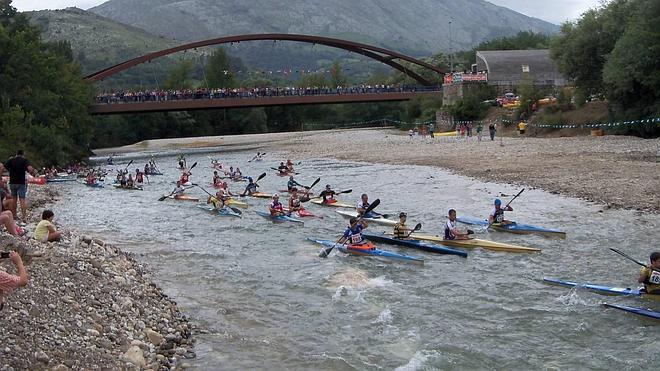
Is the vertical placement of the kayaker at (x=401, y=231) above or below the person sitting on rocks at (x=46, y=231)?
below

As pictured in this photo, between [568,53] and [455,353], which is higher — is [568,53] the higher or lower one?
the higher one

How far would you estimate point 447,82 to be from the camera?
9006cm

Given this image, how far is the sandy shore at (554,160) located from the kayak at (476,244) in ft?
23.2

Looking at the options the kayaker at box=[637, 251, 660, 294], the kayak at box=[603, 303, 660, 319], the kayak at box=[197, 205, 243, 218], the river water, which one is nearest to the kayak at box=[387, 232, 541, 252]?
the river water

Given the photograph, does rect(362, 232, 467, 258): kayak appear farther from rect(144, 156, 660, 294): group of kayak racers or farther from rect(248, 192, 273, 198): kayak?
rect(248, 192, 273, 198): kayak

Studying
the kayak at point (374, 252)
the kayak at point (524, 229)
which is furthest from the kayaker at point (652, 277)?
the kayak at point (524, 229)

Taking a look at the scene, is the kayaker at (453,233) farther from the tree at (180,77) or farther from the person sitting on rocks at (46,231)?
the tree at (180,77)

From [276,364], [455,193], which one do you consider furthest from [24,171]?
[455,193]

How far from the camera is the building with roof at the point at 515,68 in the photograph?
283 ft

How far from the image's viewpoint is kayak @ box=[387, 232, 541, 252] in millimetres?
21292

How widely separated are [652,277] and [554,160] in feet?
90.5

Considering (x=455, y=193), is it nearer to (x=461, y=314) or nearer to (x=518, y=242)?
(x=518, y=242)

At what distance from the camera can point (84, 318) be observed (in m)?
12.3

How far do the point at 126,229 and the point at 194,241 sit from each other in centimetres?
460
